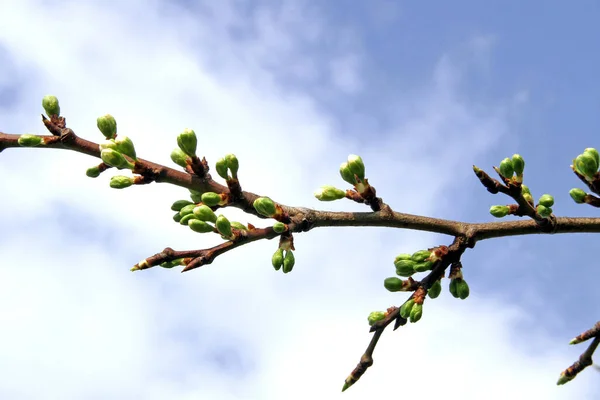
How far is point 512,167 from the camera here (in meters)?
4.77

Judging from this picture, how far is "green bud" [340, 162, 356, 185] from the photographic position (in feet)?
15.3

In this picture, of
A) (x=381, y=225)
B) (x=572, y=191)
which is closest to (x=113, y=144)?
(x=381, y=225)

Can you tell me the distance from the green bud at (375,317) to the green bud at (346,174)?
3.17 feet

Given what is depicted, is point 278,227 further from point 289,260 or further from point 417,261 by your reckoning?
point 417,261

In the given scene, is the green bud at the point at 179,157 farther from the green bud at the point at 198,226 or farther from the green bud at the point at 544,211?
the green bud at the point at 544,211

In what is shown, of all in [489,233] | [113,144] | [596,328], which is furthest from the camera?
[489,233]

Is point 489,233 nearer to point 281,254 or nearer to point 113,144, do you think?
point 281,254

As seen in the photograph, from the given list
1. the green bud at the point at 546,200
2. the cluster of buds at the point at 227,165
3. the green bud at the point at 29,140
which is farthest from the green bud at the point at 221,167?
the green bud at the point at 546,200

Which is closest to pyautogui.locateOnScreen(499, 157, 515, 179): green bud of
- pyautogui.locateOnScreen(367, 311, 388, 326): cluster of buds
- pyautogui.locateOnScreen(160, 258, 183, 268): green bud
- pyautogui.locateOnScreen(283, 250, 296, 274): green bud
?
pyautogui.locateOnScreen(367, 311, 388, 326): cluster of buds

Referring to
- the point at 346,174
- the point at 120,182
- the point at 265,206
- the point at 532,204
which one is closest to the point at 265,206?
the point at 265,206

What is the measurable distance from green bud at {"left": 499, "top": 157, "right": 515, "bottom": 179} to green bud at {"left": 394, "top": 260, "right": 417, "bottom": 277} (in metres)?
0.94

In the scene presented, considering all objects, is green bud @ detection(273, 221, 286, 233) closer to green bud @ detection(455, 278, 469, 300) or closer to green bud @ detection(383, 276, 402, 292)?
green bud @ detection(383, 276, 402, 292)

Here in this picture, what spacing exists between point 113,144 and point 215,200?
798 millimetres

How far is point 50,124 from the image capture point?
14.8ft
